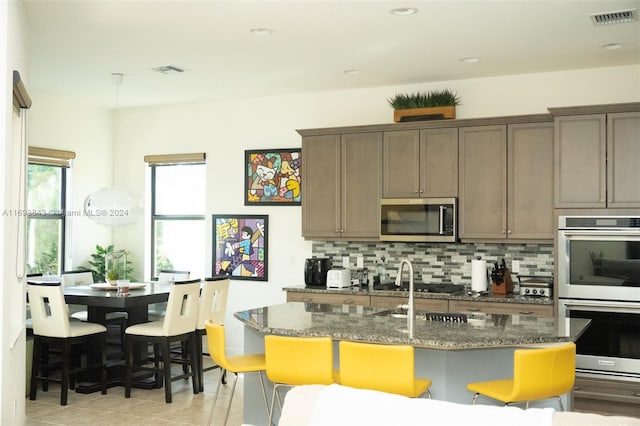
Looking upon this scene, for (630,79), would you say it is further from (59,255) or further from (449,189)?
(59,255)

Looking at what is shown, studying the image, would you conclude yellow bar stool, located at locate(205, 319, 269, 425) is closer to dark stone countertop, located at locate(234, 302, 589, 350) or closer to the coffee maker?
dark stone countertop, located at locate(234, 302, 589, 350)

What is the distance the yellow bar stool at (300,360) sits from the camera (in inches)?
141

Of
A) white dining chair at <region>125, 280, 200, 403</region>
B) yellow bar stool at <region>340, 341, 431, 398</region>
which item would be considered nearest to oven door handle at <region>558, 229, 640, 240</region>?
yellow bar stool at <region>340, 341, 431, 398</region>

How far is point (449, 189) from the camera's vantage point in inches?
241

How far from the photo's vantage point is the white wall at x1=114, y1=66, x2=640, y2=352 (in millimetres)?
6125

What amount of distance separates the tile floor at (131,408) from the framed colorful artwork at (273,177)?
211cm

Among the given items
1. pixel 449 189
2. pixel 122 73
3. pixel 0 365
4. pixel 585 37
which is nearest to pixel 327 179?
pixel 449 189

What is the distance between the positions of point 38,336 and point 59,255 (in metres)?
2.01

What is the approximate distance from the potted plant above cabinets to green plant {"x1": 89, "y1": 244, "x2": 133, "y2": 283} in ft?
11.9

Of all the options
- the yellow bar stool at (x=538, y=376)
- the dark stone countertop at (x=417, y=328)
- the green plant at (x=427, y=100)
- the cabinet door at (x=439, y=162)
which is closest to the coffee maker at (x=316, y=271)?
the cabinet door at (x=439, y=162)

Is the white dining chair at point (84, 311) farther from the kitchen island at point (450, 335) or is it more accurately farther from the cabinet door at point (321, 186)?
the kitchen island at point (450, 335)

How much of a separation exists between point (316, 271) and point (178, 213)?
2.25 metres

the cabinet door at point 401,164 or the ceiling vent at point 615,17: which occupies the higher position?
the ceiling vent at point 615,17

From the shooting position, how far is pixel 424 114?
248 inches
